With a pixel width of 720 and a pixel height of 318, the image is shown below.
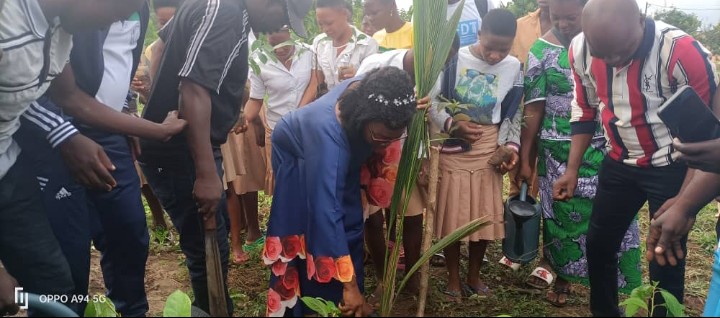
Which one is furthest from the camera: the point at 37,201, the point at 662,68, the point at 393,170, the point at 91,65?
the point at 393,170

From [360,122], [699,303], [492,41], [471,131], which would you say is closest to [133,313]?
[360,122]

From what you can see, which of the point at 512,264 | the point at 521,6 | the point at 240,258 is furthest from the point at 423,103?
the point at 521,6

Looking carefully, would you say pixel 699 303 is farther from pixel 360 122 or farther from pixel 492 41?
pixel 360 122

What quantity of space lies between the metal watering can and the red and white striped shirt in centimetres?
63

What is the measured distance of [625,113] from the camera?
8.43 ft

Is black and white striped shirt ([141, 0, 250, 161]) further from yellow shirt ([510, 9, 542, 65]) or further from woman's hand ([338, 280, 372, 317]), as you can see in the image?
yellow shirt ([510, 9, 542, 65])

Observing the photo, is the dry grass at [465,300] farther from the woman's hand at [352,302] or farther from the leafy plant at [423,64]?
the woman's hand at [352,302]

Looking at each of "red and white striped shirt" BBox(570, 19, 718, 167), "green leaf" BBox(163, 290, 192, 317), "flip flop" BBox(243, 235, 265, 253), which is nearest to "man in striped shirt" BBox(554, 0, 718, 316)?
"red and white striped shirt" BBox(570, 19, 718, 167)

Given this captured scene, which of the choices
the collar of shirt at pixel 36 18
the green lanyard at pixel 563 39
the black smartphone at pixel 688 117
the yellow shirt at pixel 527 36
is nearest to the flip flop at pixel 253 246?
the yellow shirt at pixel 527 36

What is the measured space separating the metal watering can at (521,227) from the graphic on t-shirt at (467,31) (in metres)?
0.99

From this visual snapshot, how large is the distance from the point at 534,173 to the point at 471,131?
1.02 meters

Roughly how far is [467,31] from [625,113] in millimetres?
1329

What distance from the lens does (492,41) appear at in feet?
9.77

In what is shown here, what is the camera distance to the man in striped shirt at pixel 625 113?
7.63 ft
